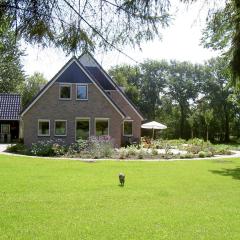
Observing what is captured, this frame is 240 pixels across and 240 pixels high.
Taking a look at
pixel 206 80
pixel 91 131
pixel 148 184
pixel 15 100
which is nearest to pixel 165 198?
Answer: pixel 148 184

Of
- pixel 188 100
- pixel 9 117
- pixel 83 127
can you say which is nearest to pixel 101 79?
pixel 83 127

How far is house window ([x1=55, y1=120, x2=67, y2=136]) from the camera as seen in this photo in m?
32.8

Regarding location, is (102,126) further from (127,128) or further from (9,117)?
(9,117)

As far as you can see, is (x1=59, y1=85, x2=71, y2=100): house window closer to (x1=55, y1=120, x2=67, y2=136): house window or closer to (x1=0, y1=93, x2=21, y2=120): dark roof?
(x1=55, y1=120, x2=67, y2=136): house window

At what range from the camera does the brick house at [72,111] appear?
32344 mm

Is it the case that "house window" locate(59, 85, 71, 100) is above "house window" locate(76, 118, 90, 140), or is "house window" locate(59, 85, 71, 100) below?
above

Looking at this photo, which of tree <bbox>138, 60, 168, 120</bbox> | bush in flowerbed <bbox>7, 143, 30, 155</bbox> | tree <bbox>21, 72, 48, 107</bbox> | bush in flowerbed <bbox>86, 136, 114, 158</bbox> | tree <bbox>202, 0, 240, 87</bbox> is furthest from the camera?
tree <bbox>138, 60, 168, 120</bbox>

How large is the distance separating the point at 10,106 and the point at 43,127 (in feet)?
40.9

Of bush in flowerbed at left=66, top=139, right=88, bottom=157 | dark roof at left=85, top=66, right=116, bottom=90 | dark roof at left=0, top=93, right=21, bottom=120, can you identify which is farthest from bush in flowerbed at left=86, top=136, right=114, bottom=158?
dark roof at left=0, top=93, right=21, bottom=120

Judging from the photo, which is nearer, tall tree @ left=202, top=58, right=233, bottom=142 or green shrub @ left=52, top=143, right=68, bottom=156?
green shrub @ left=52, top=143, right=68, bottom=156

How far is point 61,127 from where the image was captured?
3294 centimetres

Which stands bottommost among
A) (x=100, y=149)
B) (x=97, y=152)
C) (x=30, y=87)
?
(x=97, y=152)

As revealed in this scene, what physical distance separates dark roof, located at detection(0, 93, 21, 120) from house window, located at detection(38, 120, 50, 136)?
10.5 m

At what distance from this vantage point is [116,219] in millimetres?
9422
